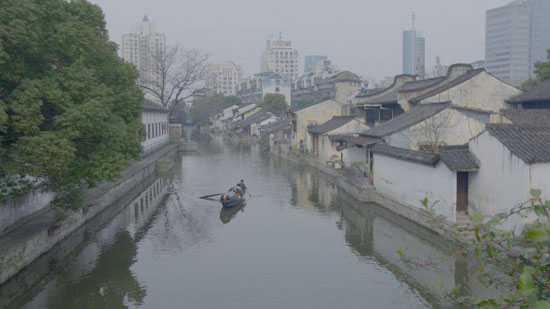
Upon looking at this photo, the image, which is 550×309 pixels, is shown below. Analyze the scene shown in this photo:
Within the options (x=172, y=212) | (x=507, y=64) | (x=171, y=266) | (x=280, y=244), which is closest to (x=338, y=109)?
(x=172, y=212)

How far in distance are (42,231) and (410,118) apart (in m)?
19.4

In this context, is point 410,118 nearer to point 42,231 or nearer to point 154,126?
point 42,231

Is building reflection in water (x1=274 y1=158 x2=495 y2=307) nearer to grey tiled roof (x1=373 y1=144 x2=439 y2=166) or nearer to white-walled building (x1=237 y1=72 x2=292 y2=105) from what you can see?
grey tiled roof (x1=373 y1=144 x2=439 y2=166)

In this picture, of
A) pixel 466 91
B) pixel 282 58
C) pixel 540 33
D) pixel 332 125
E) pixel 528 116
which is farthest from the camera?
pixel 282 58

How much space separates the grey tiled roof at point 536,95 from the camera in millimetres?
27500

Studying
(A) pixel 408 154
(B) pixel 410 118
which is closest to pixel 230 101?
(B) pixel 410 118

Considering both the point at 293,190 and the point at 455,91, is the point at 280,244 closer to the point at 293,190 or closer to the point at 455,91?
the point at 293,190

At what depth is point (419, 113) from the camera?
27016 millimetres

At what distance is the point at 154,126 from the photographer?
5034 centimetres

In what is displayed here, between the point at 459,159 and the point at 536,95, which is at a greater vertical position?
the point at 536,95

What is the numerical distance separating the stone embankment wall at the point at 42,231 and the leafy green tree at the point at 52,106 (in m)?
1.45

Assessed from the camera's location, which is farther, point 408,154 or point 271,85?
point 271,85

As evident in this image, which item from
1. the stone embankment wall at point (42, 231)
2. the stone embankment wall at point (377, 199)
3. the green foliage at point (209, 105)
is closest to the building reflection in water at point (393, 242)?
the stone embankment wall at point (377, 199)

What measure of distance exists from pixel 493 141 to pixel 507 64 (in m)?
132
